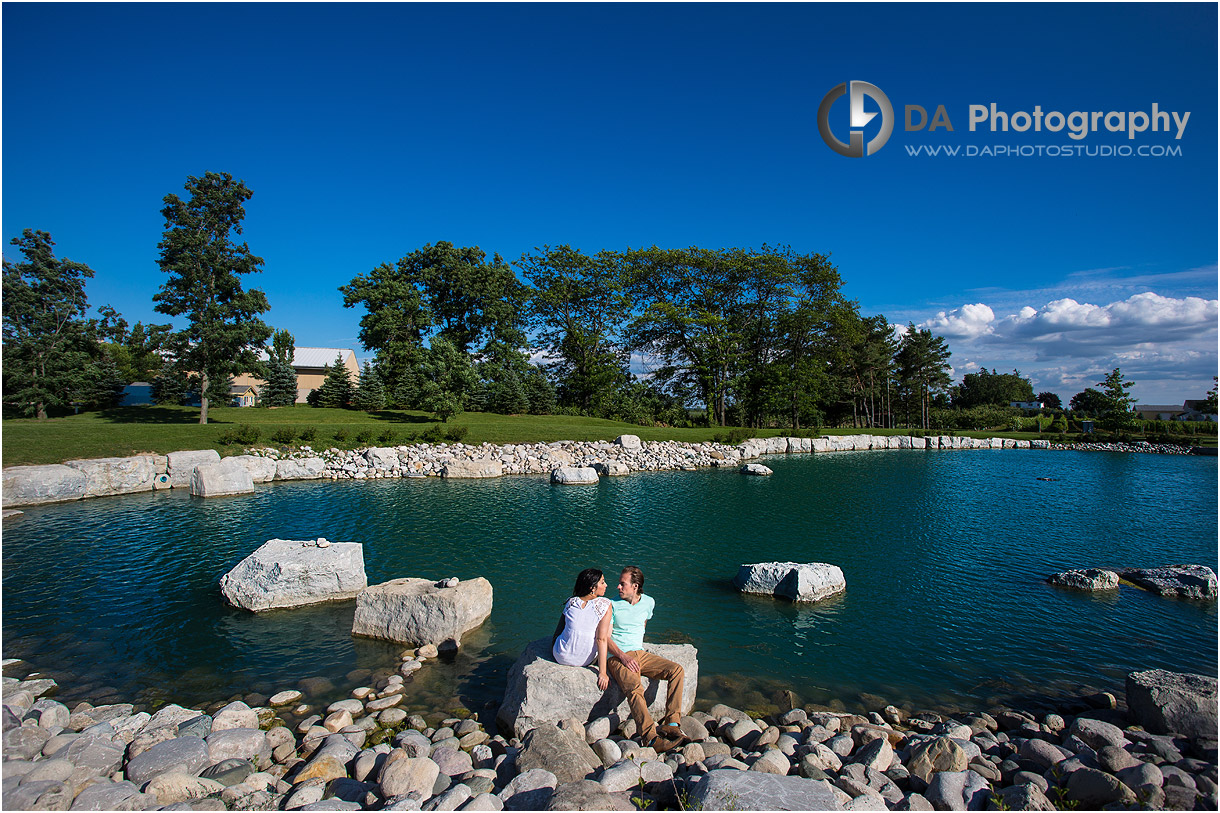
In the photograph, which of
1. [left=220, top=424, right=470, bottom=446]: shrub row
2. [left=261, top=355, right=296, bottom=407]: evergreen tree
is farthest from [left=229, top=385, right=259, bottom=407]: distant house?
[left=220, top=424, right=470, bottom=446]: shrub row

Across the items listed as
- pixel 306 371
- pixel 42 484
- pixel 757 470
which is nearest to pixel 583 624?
pixel 42 484

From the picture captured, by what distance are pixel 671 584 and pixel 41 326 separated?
5409 cm

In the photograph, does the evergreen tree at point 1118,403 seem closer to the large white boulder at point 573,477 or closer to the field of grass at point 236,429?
the field of grass at point 236,429

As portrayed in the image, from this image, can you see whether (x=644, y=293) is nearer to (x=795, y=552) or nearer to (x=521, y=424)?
(x=521, y=424)

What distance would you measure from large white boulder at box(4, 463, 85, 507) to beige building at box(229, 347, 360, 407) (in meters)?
47.1

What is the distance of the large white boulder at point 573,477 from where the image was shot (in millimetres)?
26172

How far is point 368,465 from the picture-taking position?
2766cm

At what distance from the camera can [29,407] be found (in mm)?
41188

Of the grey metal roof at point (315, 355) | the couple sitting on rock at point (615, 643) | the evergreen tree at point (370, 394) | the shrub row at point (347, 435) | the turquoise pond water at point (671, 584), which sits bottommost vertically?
the turquoise pond water at point (671, 584)

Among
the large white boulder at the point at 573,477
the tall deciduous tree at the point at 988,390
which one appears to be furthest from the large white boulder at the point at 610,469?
the tall deciduous tree at the point at 988,390

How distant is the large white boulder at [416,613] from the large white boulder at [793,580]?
234 inches

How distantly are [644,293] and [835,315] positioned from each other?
19046 millimetres

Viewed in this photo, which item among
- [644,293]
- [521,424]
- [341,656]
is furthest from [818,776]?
[644,293]

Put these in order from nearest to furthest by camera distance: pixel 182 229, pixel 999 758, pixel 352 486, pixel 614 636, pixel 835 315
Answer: pixel 999 758
pixel 614 636
pixel 352 486
pixel 182 229
pixel 835 315
